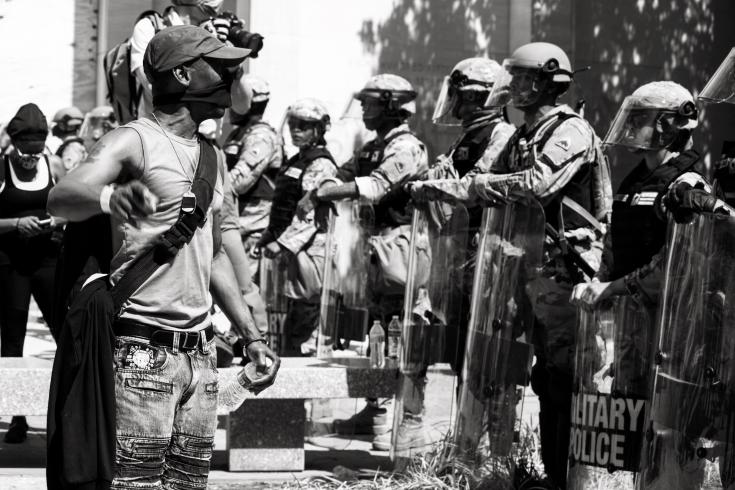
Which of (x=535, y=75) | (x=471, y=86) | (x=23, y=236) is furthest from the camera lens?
(x=23, y=236)

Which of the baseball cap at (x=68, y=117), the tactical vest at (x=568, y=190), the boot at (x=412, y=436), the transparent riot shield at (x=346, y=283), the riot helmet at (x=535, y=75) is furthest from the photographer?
the baseball cap at (x=68, y=117)

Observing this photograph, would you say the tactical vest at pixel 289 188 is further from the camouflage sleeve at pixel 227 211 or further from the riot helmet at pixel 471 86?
the camouflage sleeve at pixel 227 211

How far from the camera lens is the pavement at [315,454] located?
6.57 m

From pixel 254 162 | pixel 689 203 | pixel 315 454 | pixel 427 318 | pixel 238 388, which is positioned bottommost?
pixel 315 454

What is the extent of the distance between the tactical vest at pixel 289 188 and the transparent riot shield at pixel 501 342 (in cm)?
287

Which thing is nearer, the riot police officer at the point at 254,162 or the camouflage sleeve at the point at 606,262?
the camouflage sleeve at the point at 606,262

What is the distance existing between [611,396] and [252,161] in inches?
181

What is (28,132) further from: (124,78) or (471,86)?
(471,86)

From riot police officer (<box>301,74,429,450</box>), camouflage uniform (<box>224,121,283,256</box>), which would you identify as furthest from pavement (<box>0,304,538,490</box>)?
camouflage uniform (<box>224,121,283,256</box>)

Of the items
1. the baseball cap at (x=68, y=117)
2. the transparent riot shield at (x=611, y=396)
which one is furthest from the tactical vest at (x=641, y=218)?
the baseball cap at (x=68, y=117)

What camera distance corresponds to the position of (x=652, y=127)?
5391mm

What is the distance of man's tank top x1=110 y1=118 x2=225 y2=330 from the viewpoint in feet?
13.0

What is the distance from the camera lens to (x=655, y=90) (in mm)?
5441

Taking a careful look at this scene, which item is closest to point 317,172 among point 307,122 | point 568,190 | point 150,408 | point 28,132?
point 307,122
